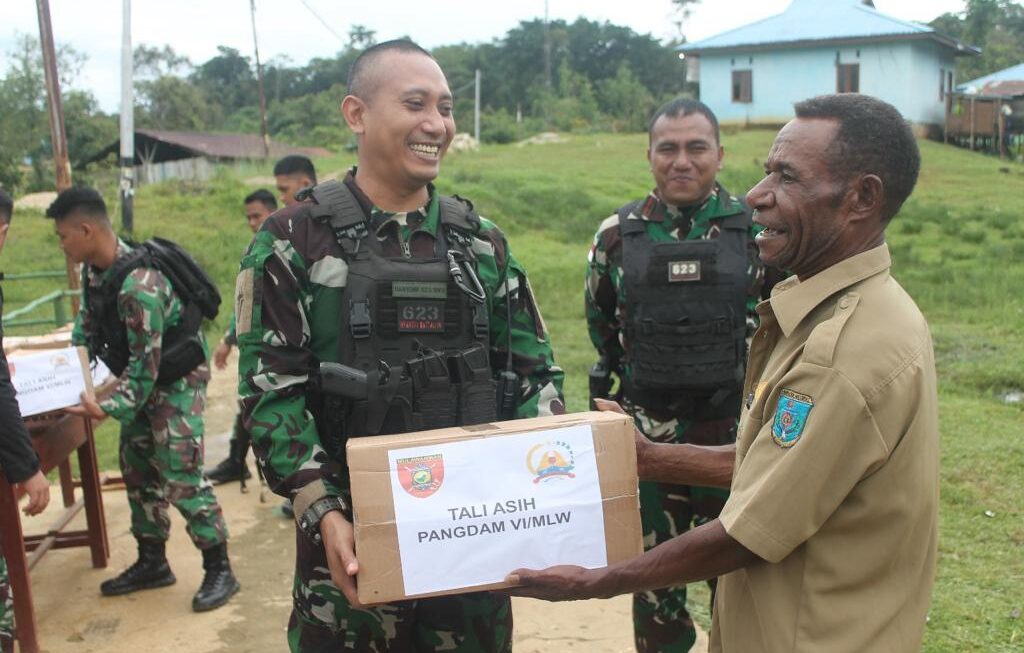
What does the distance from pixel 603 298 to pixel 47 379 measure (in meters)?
2.42

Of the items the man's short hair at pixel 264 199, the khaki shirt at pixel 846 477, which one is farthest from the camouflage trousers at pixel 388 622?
the man's short hair at pixel 264 199

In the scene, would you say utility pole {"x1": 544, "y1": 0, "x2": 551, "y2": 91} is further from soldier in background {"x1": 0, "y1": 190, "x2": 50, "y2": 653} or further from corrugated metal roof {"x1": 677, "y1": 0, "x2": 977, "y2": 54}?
soldier in background {"x1": 0, "y1": 190, "x2": 50, "y2": 653}

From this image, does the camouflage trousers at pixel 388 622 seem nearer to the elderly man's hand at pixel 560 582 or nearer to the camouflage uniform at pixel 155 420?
the elderly man's hand at pixel 560 582

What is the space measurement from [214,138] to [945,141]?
24819 millimetres

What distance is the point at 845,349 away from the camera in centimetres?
163

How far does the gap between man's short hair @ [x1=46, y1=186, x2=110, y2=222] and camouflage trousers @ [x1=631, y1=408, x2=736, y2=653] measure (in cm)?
271

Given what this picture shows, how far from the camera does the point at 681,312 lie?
3.55m

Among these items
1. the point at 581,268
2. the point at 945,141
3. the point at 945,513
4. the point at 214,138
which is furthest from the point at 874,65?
the point at 945,513

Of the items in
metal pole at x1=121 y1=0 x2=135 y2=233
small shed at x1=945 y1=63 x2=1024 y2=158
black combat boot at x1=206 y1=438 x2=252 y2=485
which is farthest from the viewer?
small shed at x1=945 y1=63 x2=1024 y2=158

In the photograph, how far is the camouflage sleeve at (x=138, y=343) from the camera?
410cm

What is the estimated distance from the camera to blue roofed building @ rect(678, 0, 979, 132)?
29.2 metres

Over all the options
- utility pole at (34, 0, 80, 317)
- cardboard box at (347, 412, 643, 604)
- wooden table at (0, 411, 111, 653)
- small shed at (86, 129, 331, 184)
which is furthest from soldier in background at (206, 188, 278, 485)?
small shed at (86, 129, 331, 184)

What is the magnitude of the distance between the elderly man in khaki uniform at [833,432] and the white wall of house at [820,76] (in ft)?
95.7

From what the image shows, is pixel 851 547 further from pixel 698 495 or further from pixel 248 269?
pixel 698 495
